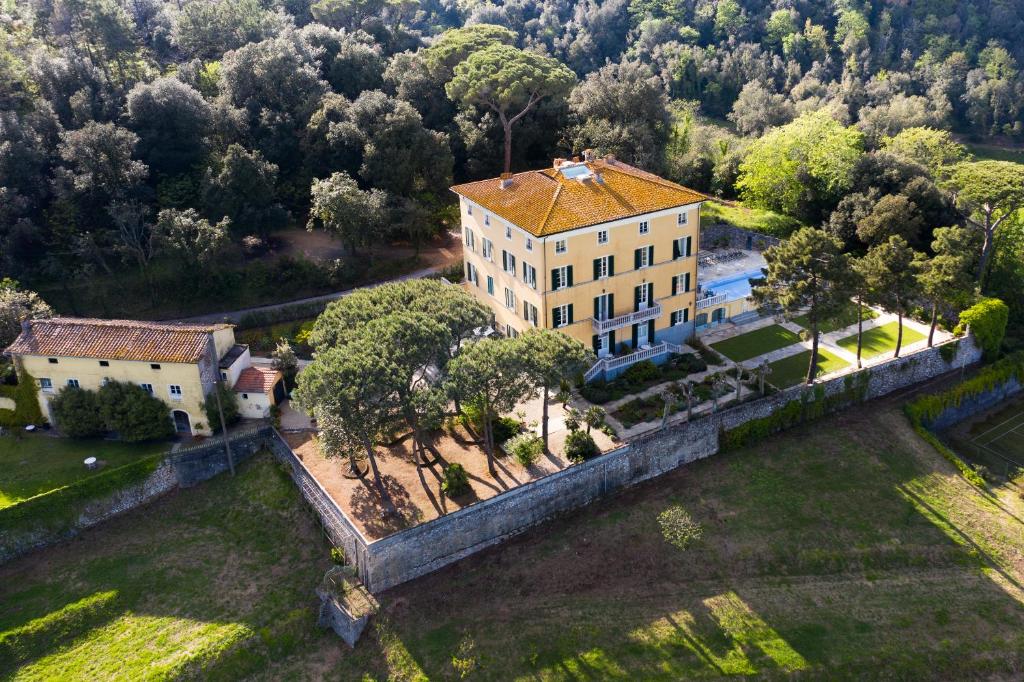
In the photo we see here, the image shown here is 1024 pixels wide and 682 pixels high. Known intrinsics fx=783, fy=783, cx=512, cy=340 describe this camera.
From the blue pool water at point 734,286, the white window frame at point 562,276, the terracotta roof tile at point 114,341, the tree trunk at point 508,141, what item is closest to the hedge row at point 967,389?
the blue pool water at point 734,286

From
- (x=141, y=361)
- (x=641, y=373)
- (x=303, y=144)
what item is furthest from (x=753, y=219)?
(x=141, y=361)

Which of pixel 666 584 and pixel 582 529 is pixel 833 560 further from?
pixel 582 529

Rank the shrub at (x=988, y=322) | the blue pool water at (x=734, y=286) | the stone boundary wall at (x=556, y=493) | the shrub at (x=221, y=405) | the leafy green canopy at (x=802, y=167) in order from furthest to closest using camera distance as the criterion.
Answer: the leafy green canopy at (x=802, y=167) → the blue pool water at (x=734, y=286) → the shrub at (x=988, y=322) → the shrub at (x=221, y=405) → the stone boundary wall at (x=556, y=493)

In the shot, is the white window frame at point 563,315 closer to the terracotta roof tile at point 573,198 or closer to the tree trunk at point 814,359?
the terracotta roof tile at point 573,198

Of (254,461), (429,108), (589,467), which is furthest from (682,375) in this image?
(429,108)

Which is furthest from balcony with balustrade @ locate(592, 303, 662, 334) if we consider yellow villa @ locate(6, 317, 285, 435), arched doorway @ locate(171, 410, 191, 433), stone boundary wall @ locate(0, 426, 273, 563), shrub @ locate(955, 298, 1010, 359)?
arched doorway @ locate(171, 410, 191, 433)

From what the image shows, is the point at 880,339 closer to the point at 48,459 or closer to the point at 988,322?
the point at 988,322

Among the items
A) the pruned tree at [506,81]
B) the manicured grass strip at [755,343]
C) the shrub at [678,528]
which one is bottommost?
the shrub at [678,528]
